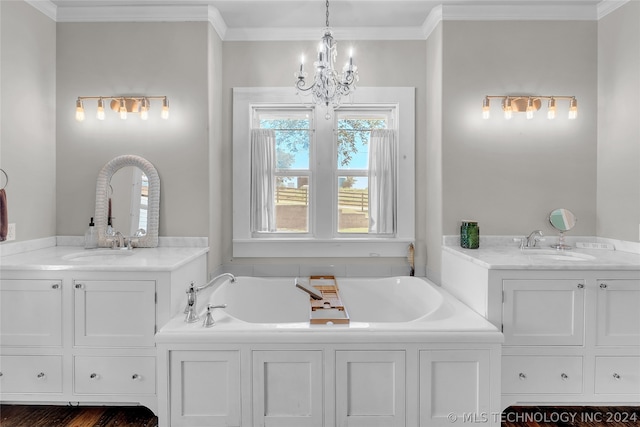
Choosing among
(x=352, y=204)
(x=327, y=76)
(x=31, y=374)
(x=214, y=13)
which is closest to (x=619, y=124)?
(x=352, y=204)

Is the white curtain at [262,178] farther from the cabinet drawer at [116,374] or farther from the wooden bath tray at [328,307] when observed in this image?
the cabinet drawer at [116,374]

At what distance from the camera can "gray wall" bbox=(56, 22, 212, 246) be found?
8.64 ft

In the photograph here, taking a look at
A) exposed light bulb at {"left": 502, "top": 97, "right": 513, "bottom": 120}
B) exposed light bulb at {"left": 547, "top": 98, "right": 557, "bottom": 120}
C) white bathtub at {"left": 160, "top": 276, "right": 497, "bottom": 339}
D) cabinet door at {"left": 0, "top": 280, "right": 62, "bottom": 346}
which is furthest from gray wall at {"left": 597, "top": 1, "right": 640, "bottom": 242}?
cabinet door at {"left": 0, "top": 280, "right": 62, "bottom": 346}

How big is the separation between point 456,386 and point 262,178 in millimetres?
2028

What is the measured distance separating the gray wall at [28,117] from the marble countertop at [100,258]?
26 cm

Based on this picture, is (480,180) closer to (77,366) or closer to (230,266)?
(230,266)

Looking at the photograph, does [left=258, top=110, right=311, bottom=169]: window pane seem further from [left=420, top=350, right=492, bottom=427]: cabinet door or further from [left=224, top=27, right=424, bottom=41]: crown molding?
[left=420, top=350, right=492, bottom=427]: cabinet door

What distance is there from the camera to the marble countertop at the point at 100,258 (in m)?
2.03

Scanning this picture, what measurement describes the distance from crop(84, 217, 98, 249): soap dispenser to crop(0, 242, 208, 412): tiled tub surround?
20.5 inches

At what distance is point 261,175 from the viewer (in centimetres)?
296

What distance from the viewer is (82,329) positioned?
204 centimetres

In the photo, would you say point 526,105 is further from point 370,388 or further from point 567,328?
point 370,388

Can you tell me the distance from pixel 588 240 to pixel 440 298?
1343 millimetres

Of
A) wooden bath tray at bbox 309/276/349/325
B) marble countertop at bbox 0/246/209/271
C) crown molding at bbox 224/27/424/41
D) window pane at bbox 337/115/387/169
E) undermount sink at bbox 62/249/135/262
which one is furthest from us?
window pane at bbox 337/115/387/169
